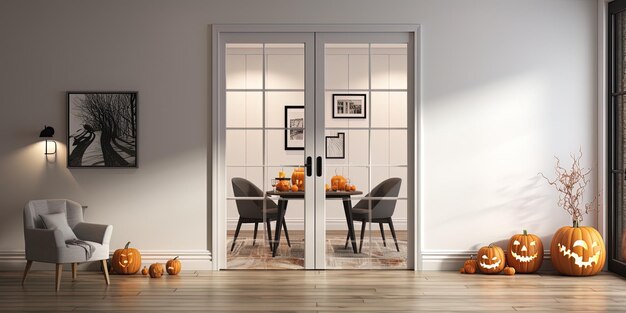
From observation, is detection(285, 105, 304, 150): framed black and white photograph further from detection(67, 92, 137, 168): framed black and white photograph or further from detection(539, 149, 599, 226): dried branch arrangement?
detection(539, 149, 599, 226): dried branch arrangement

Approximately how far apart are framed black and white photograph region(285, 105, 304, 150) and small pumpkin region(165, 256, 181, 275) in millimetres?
1456

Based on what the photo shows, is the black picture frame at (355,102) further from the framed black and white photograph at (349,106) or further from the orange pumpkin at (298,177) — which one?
the orange pumpkin at (298,177)

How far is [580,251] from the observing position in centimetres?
659

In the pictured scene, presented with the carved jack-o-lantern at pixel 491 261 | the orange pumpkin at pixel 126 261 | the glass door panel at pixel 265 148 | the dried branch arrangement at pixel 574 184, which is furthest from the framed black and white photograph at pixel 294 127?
the dried branch arrangement at pixel 574 184

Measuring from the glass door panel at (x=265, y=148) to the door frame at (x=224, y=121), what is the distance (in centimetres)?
7

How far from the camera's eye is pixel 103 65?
699 cm

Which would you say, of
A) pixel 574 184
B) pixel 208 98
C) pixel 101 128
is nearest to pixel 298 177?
pixel 208 98

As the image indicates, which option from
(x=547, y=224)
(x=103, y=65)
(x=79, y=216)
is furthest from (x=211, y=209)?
(x=547, y=224)

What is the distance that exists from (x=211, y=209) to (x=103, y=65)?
A: 168 centimetres

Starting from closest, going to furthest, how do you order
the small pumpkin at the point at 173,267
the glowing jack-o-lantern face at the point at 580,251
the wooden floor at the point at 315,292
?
the wooden floor at the point at 315,292
the glowing jack-o-lantern face at the point at 580,251
the small pumpkin at the point at 173,267

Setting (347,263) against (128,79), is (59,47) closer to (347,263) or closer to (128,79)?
(128,79)

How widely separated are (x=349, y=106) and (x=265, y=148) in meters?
0.88

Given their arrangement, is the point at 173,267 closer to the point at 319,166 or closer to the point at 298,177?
the point at 298,177

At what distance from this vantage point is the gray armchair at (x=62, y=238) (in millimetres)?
Answer: 6027
